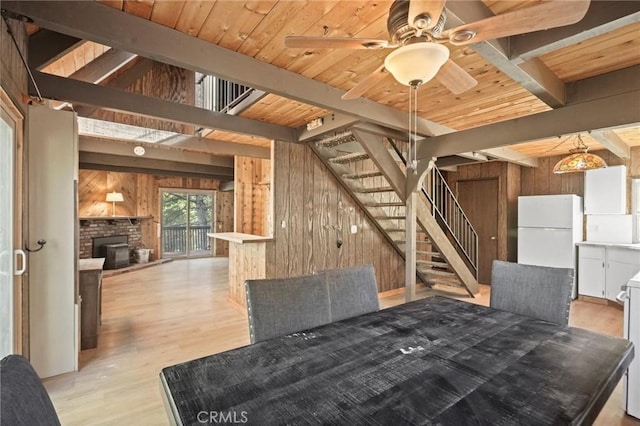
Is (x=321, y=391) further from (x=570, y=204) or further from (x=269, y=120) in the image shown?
(x=570, y=204)

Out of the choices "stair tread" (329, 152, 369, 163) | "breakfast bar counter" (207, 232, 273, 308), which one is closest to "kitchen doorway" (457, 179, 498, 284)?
"stair tread" (329, 152, 369, 163)

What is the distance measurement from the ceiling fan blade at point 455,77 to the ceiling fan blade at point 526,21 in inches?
11.8

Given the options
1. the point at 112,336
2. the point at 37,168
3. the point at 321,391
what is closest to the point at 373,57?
the point at 321,391

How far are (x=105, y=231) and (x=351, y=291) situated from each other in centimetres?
789

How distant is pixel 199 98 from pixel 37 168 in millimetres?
3652

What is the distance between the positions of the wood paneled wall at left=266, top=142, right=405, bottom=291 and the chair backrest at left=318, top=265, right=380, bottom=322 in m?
2.08

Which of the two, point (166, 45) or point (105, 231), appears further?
point (105, 231)

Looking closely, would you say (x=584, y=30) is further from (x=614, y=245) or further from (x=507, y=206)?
(x=507, y=206)

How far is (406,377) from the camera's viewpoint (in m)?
1.13

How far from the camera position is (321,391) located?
3.40ft

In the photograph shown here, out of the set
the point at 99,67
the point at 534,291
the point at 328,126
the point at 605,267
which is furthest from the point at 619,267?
the point at 99,67

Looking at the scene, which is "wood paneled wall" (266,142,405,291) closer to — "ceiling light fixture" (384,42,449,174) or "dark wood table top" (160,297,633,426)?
"dark wood table top" (160,297,633,426)

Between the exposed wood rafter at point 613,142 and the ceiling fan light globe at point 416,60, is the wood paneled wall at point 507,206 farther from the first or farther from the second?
the ceiling fan light globe at point 416,60

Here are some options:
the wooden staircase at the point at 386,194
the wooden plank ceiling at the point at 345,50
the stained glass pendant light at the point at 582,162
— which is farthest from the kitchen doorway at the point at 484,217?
the wooden plank ceiling at the point at 345,50
